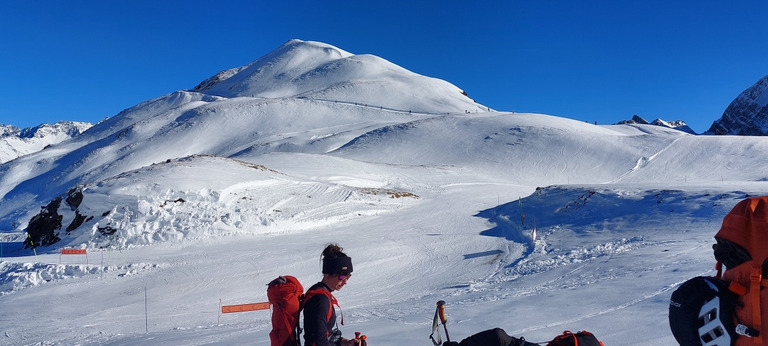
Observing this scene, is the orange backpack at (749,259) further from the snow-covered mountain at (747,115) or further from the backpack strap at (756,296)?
the snow-covered mountain at (747,115)

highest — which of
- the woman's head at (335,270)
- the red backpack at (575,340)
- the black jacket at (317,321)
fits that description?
the woman's head at (335,270)

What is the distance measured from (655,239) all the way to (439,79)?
110 meters

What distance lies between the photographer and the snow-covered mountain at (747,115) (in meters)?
153

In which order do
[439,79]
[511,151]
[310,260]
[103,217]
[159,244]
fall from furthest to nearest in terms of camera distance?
[439,79]
[511,151]
[103,217]
[159,244]
[310,260]

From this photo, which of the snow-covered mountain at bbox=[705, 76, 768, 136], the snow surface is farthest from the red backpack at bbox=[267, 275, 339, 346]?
the snow-covered mountain at bbox=[705, 76, 768, 136]

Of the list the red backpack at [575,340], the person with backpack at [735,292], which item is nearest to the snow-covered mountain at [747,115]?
the red backpack at [575,340]

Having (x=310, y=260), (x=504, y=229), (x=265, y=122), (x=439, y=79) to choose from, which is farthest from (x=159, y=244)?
(x=439, y=79)

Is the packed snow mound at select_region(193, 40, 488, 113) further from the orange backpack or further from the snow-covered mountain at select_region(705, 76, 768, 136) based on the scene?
the snow-covered mountain at select_region(705, 76, 768, 136)

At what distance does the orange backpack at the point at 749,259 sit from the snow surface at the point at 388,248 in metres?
2.97

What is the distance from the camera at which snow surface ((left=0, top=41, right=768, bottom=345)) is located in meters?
8.21

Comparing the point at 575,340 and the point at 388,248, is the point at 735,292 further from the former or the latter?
the point at 388,248

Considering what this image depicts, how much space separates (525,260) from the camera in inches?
538

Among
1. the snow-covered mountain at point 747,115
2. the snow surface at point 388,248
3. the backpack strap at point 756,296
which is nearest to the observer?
the backpack strap at point 756,296

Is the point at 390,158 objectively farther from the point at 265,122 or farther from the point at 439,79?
the point at 439,79
